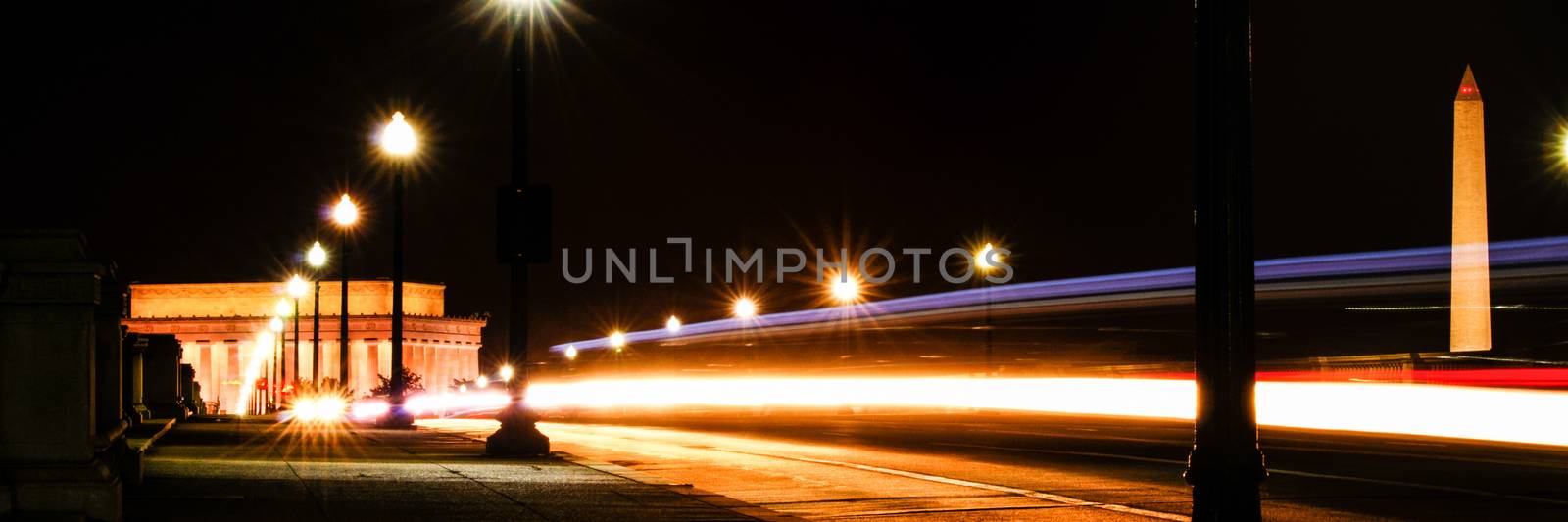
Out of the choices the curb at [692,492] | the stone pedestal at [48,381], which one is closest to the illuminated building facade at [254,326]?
the curb at [692,492]

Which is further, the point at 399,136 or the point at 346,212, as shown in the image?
the point at 346,212

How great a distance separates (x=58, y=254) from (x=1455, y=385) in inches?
1005

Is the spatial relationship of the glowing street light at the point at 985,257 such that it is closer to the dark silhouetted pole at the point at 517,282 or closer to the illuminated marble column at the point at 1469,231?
the illuminated marble column at the point at 1469,231

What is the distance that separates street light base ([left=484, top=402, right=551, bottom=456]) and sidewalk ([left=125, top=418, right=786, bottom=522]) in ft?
1.13

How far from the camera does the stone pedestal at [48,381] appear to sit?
10508 mm

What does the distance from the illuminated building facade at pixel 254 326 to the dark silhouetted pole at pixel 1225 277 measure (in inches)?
5836

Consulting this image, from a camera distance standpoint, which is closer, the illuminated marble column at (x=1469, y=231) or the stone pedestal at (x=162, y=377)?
the stone pedestal at (x=162, y=377)

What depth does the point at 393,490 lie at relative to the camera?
14.7 m

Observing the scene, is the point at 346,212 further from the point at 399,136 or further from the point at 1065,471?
the point at 1065,471

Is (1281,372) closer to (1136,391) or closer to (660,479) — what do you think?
(1136,391)

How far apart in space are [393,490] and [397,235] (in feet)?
73.5

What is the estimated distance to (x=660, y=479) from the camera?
17953 mm

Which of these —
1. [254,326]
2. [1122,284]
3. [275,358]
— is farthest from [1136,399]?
[254,326]

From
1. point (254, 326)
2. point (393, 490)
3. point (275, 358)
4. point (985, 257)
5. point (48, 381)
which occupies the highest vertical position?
point (985, 257)
